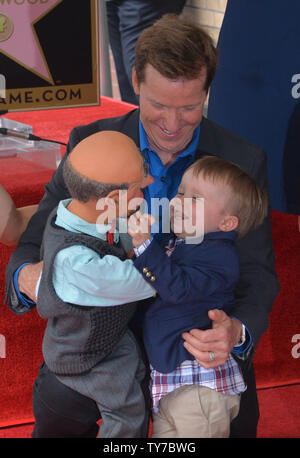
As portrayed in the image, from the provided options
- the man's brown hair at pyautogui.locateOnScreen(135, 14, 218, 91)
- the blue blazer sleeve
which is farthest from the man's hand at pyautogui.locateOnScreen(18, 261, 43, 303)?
the man's brown hair at pyautogui.locateOnScreen(135, 14, 218, 91)

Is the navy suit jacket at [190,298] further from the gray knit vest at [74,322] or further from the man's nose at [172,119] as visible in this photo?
the man's nose at [172,119]

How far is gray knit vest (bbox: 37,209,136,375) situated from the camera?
3.58 ft

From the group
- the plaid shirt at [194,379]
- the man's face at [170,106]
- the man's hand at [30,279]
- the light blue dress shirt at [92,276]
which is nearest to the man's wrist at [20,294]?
the man's hand at [30,279]

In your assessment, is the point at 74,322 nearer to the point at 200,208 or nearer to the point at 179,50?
the point at 200,208

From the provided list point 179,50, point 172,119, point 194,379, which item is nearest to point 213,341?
point 194,379

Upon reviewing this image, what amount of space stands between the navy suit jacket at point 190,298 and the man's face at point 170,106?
0.82 ft

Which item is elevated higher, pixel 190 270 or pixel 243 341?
pixel 190 270

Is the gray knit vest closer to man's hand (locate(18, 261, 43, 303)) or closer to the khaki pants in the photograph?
man's hand (locate(18, 261, 43, 303))

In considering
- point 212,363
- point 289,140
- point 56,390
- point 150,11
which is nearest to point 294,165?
point 289,140

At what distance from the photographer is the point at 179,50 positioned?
1199mm

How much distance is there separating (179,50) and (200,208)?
12.5 inches

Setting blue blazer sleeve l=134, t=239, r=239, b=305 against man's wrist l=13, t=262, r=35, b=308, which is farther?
man's wrist l=13, t=262, r=35, b=308

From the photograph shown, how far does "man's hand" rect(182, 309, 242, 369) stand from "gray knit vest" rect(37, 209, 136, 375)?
0.13 metres

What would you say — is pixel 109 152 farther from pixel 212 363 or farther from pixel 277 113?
pixel 277 113
